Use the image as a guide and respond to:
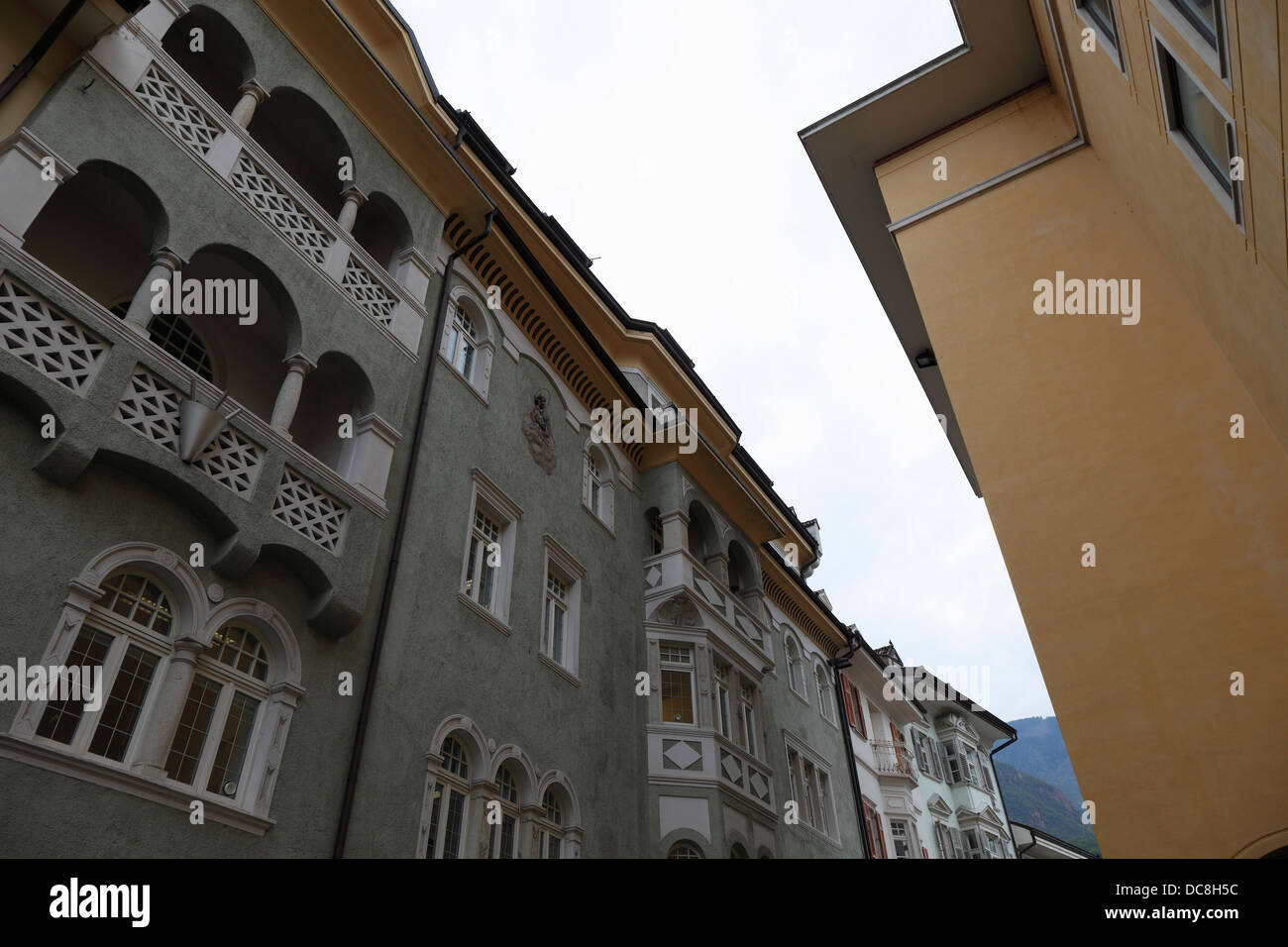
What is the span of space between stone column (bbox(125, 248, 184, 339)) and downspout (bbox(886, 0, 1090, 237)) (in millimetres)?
13443

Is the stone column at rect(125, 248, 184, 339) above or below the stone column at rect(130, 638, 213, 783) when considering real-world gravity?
above

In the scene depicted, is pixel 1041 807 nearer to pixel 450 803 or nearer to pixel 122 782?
pixel 450 803

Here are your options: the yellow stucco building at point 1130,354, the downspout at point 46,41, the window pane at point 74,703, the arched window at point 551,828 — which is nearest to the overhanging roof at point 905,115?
the yellow stucco building at point 1130,354

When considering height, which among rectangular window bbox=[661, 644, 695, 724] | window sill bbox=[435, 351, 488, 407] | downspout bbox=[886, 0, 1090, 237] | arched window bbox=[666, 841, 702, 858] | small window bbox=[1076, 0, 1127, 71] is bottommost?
arched window bbox=[666, 841, 702, 858]

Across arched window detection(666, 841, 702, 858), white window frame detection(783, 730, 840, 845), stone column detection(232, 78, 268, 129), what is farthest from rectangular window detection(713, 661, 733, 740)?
stone column detection(232, 78, 268, 129)

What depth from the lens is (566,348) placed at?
1733cm

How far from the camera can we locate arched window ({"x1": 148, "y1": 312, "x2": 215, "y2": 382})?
34.3ft

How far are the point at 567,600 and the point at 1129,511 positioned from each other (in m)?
9.21

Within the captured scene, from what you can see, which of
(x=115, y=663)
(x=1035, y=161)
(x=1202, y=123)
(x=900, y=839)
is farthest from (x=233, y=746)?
(x=900, y=839)

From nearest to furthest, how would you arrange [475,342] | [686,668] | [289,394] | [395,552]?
1. [289,394]
2. [395,552]
3. [475,342]
4. [686,668]

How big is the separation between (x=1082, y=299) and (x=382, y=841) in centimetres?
1337

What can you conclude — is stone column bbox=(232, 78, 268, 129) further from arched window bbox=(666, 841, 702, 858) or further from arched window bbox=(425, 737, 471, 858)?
arched window bbox=(666, 841, 702, 858)

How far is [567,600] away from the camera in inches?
604
